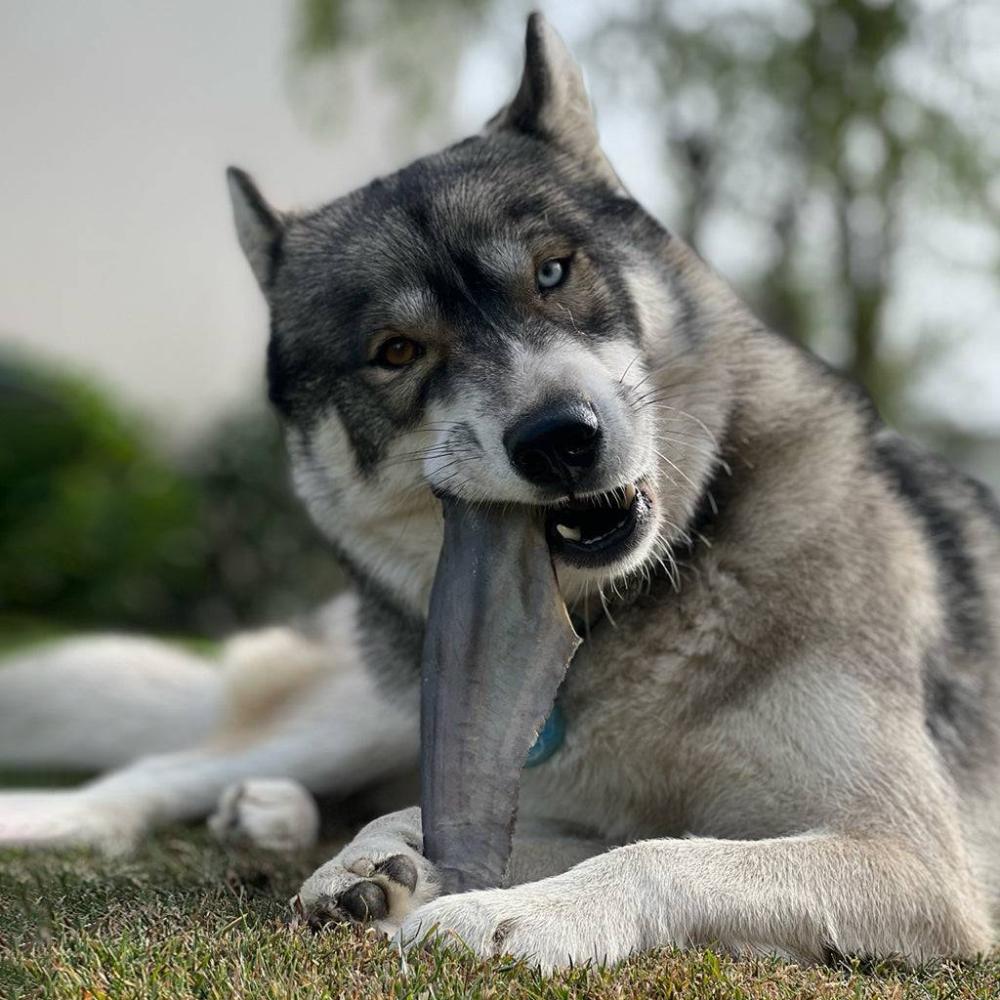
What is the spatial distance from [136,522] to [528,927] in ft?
21.7

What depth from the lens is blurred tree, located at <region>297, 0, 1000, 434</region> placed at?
11703 mm

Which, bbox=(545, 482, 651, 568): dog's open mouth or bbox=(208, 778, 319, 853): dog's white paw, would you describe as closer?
bbox=(545, 482, 651, 568): dog's open mouth

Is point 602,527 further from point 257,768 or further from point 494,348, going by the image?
point 257,768

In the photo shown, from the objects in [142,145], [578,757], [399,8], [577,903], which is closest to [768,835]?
[578,757]

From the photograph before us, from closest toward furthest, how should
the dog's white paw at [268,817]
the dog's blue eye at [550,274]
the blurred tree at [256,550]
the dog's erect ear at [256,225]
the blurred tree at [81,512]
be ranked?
the dog's blue eye at [550,274] < the dog's erect ear at [256,225] < the dog's white paw at [268,817] < the blurred tree at [81,512] < the blurred tree at [256,550]

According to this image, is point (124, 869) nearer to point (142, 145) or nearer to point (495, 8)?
point (142, 145)

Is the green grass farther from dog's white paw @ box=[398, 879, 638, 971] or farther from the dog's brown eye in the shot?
the dog's brown eye

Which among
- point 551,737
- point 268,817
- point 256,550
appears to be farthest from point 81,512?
point 551,737

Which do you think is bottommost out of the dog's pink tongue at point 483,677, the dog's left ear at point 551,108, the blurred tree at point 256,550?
the blurred tree at point 256,550

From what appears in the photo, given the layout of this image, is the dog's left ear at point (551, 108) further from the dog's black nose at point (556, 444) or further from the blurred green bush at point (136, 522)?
the blurred green bush at point (136, 522)

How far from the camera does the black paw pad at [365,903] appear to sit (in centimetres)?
213

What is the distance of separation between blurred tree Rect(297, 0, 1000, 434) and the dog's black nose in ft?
32.8

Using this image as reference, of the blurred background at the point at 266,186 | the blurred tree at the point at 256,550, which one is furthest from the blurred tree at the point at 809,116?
the blurred tree at the point at 256,550

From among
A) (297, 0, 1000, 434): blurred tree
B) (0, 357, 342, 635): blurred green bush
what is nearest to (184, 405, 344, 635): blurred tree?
(0, 357, 342, 635): blurred green bush
